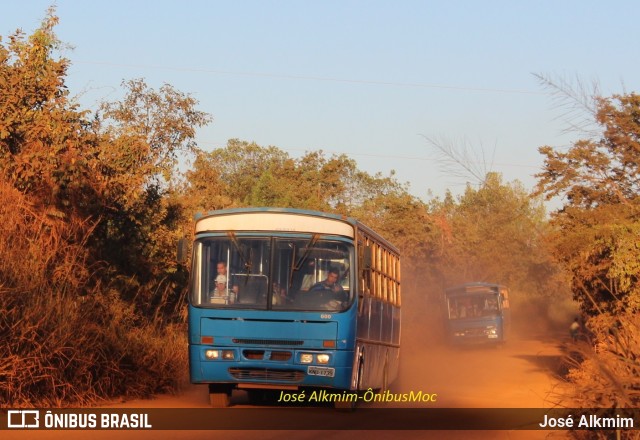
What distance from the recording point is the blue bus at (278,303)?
1428 centimetres

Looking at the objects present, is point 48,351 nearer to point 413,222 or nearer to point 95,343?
point 95,343

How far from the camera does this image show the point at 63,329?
14.1m

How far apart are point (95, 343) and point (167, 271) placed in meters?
8.69

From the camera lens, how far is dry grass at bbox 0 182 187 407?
1316cm

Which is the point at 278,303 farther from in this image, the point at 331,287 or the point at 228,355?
the point at 228,355

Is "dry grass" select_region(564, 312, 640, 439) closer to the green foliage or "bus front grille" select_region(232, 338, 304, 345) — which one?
"bus front grille" select_region(232, 338, 304, 345)

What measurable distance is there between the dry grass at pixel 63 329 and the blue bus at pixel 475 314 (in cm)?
2386

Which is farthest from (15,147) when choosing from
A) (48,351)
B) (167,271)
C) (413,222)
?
(413,222)

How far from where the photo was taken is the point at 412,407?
16953 millimetres

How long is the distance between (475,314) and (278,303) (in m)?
28.6

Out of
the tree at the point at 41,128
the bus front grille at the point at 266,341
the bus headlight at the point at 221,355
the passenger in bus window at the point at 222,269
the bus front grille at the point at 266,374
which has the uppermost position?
the tree at the point at 41,128

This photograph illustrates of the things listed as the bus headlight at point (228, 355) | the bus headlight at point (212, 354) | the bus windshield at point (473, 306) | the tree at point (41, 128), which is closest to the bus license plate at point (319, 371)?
the bus headlight at point (228, 355)

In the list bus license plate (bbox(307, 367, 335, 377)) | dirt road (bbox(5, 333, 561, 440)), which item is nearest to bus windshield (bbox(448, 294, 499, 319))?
dirt road (bbox(5, 333, 561, 440))

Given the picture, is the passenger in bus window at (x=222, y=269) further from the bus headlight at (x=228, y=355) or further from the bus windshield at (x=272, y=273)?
the bus headlight at (x=228, y=355)
